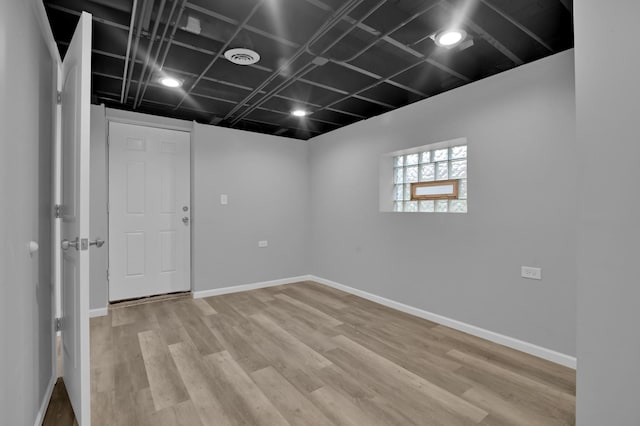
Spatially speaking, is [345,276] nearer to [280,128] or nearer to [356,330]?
[356,330]

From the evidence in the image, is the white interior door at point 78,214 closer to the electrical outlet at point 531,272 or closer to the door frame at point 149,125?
the door frame at point 149,125

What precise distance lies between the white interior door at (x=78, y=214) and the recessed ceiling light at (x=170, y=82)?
1018 mm

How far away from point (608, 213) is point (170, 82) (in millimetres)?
3169

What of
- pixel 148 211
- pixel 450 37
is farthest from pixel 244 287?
pixel 450 37

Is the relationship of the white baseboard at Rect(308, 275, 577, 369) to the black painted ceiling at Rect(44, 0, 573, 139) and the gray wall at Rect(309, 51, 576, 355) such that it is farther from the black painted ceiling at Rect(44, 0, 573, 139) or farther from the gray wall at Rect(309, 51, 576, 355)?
the black painted ceiling at Rect(44, 0, 573, 139)

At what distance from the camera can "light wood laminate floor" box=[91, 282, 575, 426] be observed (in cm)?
172

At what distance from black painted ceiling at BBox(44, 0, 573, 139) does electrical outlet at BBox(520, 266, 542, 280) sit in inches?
63.1

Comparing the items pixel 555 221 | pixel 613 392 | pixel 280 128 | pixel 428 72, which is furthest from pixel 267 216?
pixel 613 392

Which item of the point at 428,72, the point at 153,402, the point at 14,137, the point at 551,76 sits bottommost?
the point at 153,402

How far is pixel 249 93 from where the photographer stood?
3137 millimetres

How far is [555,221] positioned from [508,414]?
139cm

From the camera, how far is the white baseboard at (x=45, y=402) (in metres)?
1.57

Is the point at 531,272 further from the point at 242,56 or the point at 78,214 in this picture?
the point at 78,214

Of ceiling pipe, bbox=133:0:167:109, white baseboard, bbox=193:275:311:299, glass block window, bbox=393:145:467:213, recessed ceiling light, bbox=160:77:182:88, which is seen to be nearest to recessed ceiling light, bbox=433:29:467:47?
glass block window, bbox=393:145:467:213
